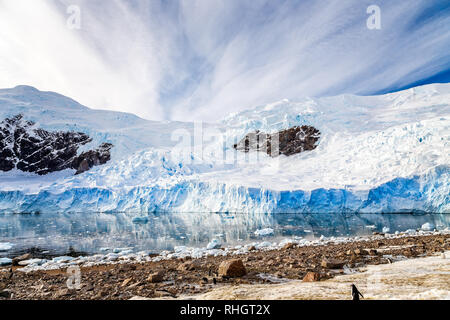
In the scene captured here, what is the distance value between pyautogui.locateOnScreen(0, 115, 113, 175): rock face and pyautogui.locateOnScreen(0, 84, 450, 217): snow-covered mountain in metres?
1.40

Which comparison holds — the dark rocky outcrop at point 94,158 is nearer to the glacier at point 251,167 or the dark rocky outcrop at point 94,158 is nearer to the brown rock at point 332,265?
the glacier at point 251,167

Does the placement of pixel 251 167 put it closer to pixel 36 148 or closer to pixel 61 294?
pixel 61 294

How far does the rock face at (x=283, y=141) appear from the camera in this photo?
41.0 m

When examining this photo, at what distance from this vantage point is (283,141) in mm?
43531

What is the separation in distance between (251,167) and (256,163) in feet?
6.66

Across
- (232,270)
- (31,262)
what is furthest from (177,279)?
(31,262)

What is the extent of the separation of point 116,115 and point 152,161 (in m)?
20.5

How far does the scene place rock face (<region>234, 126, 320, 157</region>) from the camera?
135ft

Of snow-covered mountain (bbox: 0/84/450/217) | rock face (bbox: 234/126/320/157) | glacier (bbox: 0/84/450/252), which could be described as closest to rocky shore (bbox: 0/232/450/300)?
glacier (bbox: 0/84/450/252)

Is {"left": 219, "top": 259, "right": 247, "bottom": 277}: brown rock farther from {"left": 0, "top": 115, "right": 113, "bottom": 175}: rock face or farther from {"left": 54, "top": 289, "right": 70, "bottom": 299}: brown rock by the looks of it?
{"left": 0, "top": 115, "right": 113, "bottom": 175}: rock face

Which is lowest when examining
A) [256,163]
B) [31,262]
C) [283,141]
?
[31,262]

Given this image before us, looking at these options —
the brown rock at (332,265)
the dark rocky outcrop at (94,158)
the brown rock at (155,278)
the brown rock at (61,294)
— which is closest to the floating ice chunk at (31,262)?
the brown rock at (61,294)

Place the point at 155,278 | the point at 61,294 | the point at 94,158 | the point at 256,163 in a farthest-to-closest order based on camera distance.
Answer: the point at 94,158 → the point at 256,163 → the point at 155,278 → the point at 61,294

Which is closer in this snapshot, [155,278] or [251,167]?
[155,278]
